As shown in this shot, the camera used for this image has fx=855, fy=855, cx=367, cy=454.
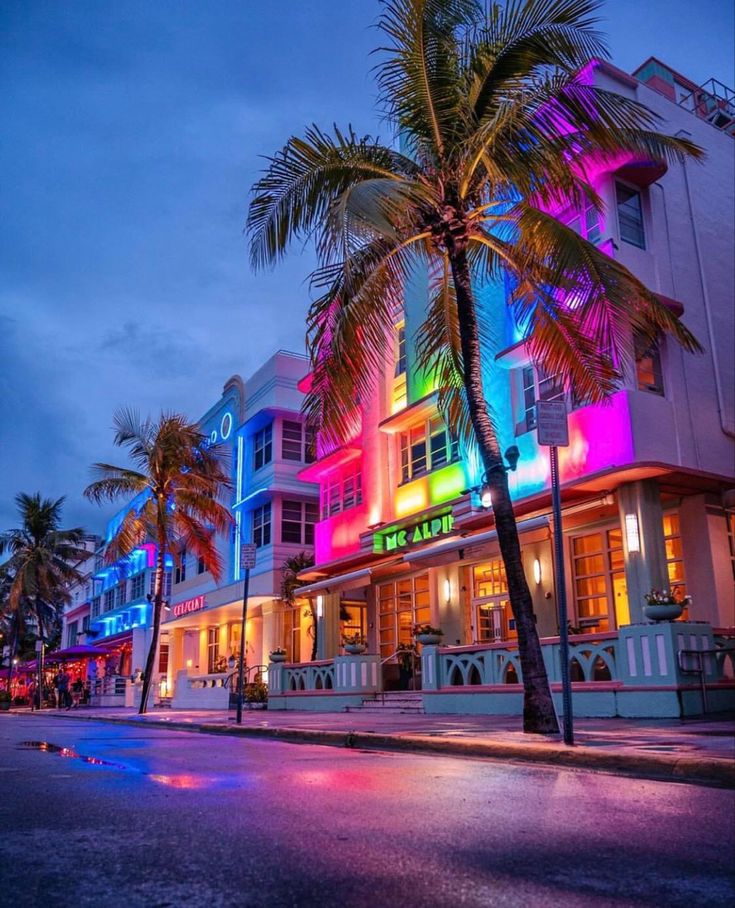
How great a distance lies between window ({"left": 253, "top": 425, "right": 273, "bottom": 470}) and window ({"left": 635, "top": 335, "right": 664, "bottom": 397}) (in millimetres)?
19998

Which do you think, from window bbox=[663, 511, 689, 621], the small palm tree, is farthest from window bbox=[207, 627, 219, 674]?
window bbox=[663, 511, 689, 621]

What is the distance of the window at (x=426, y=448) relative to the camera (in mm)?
21961

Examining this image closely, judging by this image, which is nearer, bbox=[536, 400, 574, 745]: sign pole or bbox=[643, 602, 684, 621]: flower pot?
bbox=[536, 400, 574, 745]: sign pole

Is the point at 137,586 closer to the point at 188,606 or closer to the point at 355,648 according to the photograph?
the point at 188,606

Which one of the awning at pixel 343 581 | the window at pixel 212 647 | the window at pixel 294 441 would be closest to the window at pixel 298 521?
the window at pixel 294 441

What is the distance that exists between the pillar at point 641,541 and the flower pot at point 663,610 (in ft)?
6.24

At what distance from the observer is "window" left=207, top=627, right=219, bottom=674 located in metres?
40.2

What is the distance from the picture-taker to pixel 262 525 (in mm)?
34562

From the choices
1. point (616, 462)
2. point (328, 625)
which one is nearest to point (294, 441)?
point (328, 625)

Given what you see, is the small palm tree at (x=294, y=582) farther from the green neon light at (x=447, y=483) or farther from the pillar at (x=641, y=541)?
the pillar at (x=641, y=541)

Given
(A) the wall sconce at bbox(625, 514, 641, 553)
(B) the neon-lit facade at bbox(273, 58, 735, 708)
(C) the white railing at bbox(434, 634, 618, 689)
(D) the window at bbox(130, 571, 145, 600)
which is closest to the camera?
(C) the white railing at bbox(434, 634, 618, 689)

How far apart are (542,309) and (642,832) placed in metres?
9.22

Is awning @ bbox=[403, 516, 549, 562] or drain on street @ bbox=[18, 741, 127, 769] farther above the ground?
awning @ bbox=[403, 516, 549, 562]

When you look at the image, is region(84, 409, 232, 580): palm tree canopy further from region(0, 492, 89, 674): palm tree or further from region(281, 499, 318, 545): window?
region(0, 492, 89, 674): palm tree
